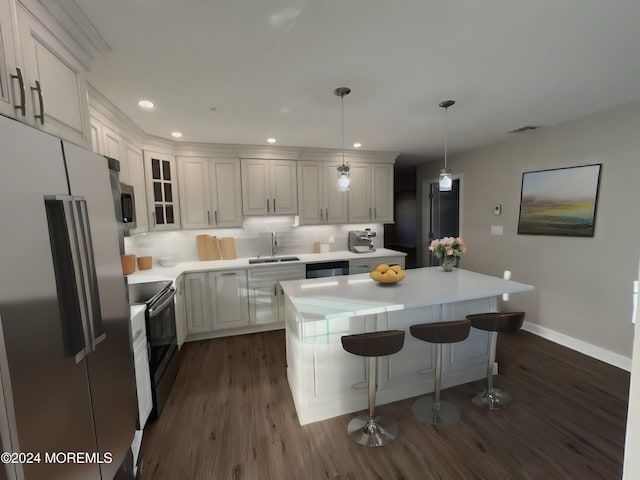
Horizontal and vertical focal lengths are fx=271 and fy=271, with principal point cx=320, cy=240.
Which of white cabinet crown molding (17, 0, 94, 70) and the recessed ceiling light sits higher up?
the recessed ceiling light

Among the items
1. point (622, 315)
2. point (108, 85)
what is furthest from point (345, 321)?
point (622, 315)

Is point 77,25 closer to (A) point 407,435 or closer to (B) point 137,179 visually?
(B) point 137,179

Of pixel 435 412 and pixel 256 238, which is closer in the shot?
pixel 435 412

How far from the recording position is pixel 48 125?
4.10ft

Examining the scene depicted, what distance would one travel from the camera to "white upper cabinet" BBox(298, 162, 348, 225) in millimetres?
4109

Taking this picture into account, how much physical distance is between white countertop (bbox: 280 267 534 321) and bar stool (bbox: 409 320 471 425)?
17cm

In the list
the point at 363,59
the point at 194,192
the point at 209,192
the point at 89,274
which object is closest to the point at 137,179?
the point at 194,192

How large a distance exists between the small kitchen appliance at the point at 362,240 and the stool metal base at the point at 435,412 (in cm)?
242

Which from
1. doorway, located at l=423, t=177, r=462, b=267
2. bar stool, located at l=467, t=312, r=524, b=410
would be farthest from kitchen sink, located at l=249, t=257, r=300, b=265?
doorway, located at l=423, t=177, r=462, b=267

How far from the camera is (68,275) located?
105cm

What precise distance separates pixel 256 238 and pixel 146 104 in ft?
7.24

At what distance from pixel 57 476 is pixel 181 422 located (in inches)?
50.9

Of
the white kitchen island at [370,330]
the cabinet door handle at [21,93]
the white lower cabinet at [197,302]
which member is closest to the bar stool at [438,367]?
the white kitchen island at [370,330]

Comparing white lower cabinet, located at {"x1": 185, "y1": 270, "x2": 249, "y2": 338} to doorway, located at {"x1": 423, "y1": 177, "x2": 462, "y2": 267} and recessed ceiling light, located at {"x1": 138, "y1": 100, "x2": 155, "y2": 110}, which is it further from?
doorway, located at {"x1": 423, "y1": 177, "x2": 462, "y2": 267}
